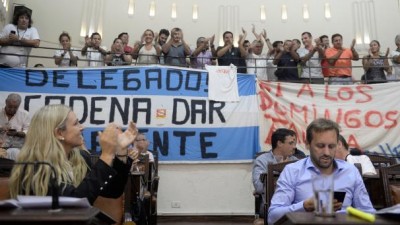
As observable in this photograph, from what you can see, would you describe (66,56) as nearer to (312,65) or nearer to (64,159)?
(312,65)

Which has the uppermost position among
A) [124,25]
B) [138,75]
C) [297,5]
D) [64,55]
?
[297,5]

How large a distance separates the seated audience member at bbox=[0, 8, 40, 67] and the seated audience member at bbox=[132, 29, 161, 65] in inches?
56.1

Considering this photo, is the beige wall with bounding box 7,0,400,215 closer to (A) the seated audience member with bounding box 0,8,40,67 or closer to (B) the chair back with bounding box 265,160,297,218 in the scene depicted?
(A) the seated audience member with bounding box 0,8,40,67

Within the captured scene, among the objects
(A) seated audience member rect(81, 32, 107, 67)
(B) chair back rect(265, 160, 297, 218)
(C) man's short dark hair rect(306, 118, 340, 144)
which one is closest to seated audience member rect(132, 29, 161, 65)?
(A) seated audience member rect(81, 32, 107, 67)

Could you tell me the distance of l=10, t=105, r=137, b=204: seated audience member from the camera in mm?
1619

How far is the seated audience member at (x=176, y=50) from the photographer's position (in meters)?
5.63

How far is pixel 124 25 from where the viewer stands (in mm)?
7832

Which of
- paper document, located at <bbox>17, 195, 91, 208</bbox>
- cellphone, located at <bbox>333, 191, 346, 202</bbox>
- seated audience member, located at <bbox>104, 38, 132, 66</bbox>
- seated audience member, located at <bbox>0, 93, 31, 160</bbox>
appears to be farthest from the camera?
seated audience member, located at <bbox>104, 38, 132, 66</bbox>

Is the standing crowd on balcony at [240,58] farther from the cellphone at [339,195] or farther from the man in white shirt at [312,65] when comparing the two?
the cellphone at [339,195]

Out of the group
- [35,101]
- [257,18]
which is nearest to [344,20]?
[257,18]

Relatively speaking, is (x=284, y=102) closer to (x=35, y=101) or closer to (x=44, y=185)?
(x=35, y=101)

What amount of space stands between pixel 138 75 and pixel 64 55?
1328mm

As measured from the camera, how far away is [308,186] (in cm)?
207

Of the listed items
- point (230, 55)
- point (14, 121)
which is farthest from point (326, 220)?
point (230, 55)
